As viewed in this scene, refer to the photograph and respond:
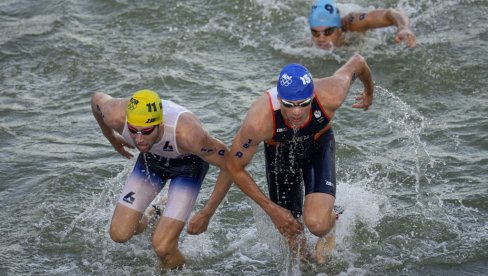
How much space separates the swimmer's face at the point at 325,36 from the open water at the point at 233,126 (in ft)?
0.69

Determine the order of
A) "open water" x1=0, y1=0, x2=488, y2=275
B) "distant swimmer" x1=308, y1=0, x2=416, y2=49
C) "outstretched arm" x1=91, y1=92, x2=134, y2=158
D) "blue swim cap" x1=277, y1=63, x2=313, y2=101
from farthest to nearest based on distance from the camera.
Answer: "distant swimmer" x1=308, y1=0, x2=416, y2=49 < "open water" x1=0, y1=0, x2=488, y2=275 < "outstretched arm" x1=91, y1=92, x2=134, y2=158 < "blue swim cap" x1=277, y1=63, x2=313, y2=101

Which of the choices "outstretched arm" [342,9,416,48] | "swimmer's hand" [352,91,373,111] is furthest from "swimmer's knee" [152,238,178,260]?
"outstretched arm" [342,9,416,48]

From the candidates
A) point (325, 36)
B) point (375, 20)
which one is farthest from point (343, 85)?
point (325, 36)

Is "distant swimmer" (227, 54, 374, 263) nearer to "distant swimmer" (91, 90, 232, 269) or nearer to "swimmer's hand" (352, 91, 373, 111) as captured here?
"swimmer's hand" (352, 91, 373, 111)

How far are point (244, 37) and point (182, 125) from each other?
6.99 meters

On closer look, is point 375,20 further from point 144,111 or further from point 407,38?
point 144,111

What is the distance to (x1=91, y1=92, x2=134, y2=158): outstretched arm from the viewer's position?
912 cm

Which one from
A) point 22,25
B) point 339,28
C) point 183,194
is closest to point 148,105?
point 183,194

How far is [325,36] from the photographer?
1430 cm

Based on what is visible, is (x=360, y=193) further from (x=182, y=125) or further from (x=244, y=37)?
(x=244, y=37)

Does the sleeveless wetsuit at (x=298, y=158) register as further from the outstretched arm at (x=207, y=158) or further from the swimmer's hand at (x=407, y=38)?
the swimmer's hand at (x=407, y=38)

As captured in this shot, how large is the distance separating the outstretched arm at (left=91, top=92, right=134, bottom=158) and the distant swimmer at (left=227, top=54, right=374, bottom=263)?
1.33 meters

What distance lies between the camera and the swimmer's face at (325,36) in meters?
14.1

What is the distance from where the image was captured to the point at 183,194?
9.07 m
